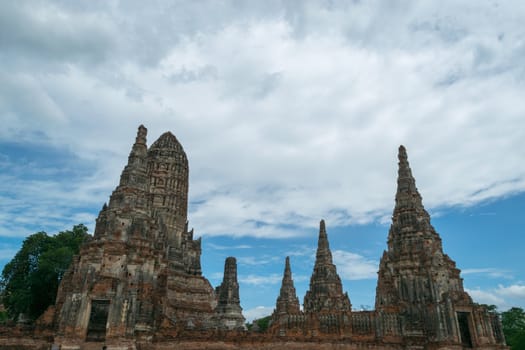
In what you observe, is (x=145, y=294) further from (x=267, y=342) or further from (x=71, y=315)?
(x=267, y=342)

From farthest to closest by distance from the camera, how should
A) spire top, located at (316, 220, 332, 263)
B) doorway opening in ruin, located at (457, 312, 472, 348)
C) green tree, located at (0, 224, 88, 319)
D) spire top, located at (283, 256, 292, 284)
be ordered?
spire top, located at (283, 256, 292, 284)
spire top, located at (316, 220, 332, 263)
green tree, located at (0, 224, 88, 319)
doorway opening in ruin, located at (457, 312, 472, 348)

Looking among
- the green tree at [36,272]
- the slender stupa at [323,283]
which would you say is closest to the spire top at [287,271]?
the slender stupa at [323,283]

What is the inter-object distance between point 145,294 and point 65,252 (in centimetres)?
1545

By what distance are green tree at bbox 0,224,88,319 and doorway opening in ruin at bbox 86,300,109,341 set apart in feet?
37.6

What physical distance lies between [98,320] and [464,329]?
25.3m

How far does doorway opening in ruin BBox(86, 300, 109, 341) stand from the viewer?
85.4 feet

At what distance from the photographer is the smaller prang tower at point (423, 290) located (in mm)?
28203

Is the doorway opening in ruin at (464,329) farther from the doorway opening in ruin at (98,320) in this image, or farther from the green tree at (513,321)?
the green tree at (513,321)

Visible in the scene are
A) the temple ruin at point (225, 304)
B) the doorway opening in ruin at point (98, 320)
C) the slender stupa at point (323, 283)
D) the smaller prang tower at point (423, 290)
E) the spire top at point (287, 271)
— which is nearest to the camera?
the doorway opening in ruin at point (98, 320)

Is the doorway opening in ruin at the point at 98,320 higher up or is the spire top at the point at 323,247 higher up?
the spire top at the point at 323,247

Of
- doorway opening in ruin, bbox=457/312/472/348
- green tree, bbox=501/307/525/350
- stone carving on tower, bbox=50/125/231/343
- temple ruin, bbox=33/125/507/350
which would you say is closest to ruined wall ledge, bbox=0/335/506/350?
temple ruin, bbox=33/125/507/350

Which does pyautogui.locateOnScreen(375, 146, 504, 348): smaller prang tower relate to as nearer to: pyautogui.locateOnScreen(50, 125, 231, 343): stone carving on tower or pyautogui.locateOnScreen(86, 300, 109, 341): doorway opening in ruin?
pyautogui.locateOnScreen(50, 125, 231, 343): stone carving on tower

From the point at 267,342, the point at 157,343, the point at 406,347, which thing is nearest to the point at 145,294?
the point at 157,343

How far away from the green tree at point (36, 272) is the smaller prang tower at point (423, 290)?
26992 mm
